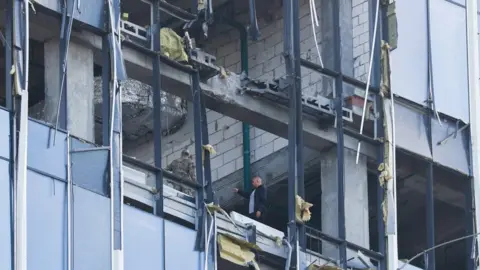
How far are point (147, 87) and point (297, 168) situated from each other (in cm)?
506

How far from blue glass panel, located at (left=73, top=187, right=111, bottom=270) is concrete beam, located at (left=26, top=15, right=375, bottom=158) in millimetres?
3118

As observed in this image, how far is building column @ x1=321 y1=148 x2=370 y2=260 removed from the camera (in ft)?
121

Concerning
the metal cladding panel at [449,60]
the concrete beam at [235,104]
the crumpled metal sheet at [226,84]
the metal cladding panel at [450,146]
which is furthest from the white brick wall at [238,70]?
the crumpled metal sheet at [226,84]

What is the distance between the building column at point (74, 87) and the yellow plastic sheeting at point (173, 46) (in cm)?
180

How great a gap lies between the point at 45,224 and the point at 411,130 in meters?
10.2

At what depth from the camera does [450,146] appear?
38938 mm

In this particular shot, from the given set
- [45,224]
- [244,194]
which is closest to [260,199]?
[244,194]

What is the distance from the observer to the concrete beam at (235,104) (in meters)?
34.0

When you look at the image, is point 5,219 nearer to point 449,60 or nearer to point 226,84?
point 226,84

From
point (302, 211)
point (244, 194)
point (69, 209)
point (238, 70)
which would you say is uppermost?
point (238, 70)

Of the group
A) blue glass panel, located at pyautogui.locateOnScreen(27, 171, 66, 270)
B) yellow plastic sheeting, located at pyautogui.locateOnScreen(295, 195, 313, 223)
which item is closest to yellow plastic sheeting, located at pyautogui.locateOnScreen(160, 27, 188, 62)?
yellow plastic sheeting, located at pyautogui.locateOnScreen(295, 195, 313, 223)

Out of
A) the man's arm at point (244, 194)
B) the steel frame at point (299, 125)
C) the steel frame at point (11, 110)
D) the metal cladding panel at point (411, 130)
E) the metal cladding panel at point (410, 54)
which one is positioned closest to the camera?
the steel frame at point (11, 110)

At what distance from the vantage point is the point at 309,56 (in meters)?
39.4

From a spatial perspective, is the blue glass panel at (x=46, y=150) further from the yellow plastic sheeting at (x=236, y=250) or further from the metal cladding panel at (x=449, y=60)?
the metal cladding panel at (x=449, y=60)
